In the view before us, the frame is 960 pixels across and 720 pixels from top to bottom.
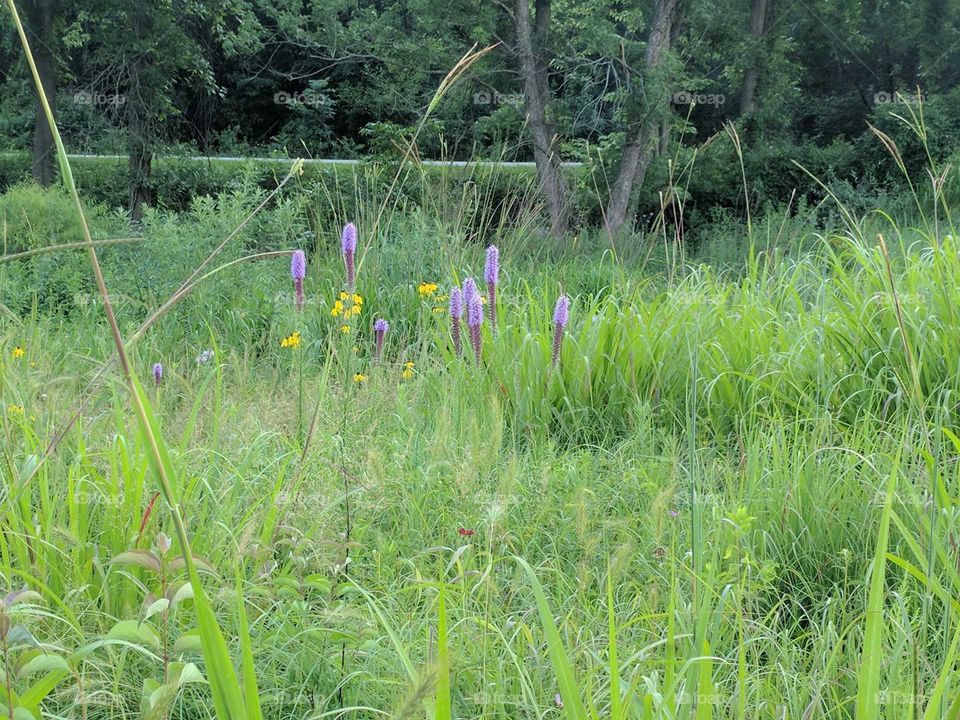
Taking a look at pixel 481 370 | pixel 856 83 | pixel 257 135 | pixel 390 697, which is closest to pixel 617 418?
pixel 481 370

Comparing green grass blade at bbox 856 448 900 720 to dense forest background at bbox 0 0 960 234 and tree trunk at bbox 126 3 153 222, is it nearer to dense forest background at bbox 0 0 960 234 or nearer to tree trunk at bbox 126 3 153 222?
dense forest background at bbox 0 0 960 234

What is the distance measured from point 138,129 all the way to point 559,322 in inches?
428

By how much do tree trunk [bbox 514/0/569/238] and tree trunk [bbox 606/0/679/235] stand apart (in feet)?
2.10

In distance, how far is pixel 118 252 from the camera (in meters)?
6.84

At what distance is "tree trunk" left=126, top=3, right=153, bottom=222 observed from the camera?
1216 cm

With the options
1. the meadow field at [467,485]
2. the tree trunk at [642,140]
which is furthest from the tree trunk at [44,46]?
the tree trunk at [642,140]

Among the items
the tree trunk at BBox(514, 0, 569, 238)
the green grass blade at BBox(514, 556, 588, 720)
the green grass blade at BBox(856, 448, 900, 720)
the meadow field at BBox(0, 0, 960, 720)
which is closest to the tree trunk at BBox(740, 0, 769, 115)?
the tree trunk at BBox(514, 0, 569, 238)

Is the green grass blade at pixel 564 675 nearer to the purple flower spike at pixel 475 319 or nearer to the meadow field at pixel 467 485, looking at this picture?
the meadow field at pixel 467 485

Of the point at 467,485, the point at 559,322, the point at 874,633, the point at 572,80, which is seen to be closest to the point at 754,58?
the point at 572,80

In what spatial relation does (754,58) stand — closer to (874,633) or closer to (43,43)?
(43,43)

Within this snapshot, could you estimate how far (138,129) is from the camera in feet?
40.9

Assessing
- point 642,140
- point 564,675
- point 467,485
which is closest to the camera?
point 564,675

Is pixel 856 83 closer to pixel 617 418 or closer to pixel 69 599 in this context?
pixel 617 418

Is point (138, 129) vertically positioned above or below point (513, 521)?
above
